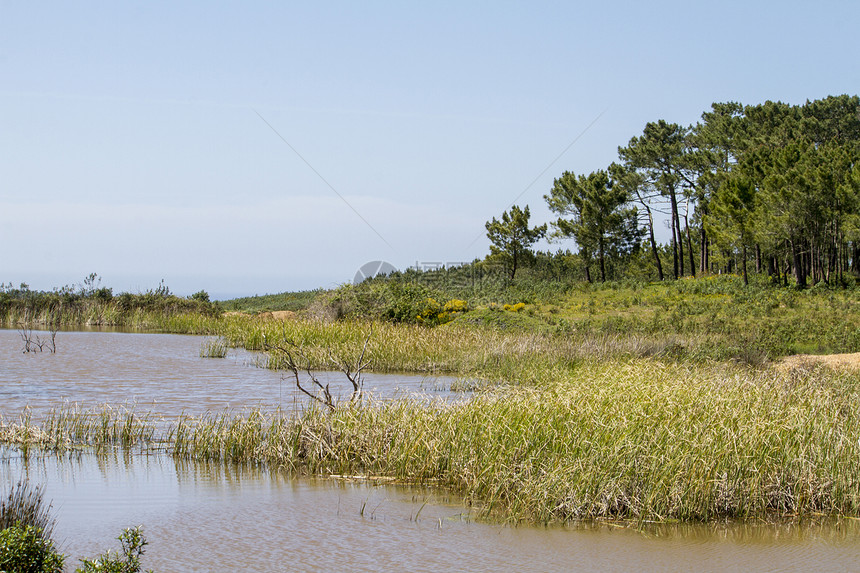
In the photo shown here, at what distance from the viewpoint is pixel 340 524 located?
8.12m

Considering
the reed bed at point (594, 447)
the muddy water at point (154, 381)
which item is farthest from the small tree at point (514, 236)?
the reed bed at point (594, 447)

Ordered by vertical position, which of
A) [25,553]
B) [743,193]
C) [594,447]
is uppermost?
[743,193]

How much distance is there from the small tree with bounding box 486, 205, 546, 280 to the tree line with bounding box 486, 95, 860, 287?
80 mm

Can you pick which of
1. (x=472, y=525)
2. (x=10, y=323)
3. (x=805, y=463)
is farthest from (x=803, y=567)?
(x=10, y=323)

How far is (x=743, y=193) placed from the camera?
4497cm

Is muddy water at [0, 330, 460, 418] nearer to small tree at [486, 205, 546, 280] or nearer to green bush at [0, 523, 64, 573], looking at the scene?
green bush at [0, 523, 64, 573]

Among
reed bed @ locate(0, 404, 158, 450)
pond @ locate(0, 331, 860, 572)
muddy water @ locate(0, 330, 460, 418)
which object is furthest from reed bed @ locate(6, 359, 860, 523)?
muddy water @ locate(0, 330, 460, 418)

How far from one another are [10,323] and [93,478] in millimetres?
35185

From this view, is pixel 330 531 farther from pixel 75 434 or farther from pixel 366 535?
pixel 75 434

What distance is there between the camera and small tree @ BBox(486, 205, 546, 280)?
60.1 m

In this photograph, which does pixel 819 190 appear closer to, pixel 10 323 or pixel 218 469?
pixel 218 469

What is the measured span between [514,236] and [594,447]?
5227cm

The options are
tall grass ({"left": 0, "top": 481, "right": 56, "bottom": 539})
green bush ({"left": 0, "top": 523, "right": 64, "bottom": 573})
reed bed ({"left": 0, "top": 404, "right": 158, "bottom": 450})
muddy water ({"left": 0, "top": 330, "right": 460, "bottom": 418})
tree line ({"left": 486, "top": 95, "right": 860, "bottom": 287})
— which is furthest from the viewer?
tree line ({"left": 486, "top": 95, "right": 860, "bottom": 287})

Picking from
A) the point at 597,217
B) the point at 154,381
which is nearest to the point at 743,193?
the point at 597,217
